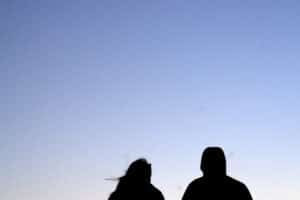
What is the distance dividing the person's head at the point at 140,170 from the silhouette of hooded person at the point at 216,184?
3.13 ft

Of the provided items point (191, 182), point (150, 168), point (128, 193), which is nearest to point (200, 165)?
point (191, 182)

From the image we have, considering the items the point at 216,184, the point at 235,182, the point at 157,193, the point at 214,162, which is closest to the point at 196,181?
the point at 216,184

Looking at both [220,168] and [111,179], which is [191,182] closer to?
[220,168]

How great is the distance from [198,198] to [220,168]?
2.28 ft

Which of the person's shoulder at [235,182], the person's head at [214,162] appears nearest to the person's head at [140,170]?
the person's head at [214,162]

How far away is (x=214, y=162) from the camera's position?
8875 millimetres

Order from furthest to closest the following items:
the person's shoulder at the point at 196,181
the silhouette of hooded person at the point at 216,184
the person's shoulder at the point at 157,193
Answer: the person's shoulder at the point at 157,193 → the person's shoulder at the point at 196,181 → the silhouette of hooded person at the point at 216,184

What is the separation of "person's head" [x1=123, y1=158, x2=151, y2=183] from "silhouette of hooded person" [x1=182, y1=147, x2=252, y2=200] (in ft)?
3.13

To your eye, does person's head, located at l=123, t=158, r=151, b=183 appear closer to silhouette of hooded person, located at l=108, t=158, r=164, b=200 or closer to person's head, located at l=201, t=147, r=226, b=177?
silhouette of hooded person, located at l=108, t=158, r=164, b=200

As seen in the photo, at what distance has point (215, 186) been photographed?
8953 millimetres

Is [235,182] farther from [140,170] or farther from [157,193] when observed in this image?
[140,170]

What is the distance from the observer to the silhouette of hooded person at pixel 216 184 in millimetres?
8852

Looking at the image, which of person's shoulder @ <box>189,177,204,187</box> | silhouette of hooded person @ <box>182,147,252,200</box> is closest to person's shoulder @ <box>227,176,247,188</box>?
silhouette of hooded person @ <box>182,147,252,200</box>

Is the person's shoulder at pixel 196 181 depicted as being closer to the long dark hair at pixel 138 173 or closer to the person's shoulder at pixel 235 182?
the person's shoulder at pixel 235 182
